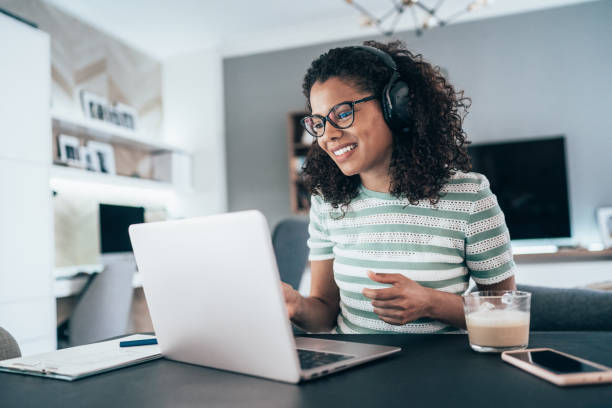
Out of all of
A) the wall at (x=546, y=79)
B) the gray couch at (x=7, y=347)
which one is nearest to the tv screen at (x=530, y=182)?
the wall at (x=546, y=79)

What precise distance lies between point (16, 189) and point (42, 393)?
203 centimetres

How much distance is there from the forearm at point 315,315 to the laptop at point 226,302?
10.6 inches

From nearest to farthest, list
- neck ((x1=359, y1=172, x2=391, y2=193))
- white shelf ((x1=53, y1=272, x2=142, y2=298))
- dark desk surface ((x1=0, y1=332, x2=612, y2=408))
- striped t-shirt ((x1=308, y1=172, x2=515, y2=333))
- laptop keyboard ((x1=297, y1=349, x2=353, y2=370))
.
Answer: dark desk surface ((x1=0, y1=332, x2=612, y2=408)) < laptop keyboard ((x1=297, y1=349, x2=353, y2=370)) < striped t-shirt ((x1=308, y1=172, x2=515, y2=333)) < neck ((x1=359, y1=172, x2=391, y2=193)) < white shelf ((x1=53, y1=272, x2=142, y2=298))

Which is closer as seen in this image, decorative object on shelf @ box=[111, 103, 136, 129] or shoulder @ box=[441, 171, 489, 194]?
shoulder @ box=[441, 171, 489, 194]

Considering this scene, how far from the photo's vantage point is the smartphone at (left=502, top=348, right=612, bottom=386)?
1.80 ft

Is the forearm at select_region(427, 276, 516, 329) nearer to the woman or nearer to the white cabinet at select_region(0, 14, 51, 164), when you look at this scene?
the woman

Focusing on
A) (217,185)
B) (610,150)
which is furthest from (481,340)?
(217,185)

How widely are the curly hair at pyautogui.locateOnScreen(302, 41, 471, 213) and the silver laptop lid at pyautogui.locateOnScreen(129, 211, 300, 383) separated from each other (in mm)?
597

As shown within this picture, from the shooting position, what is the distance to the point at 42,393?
0.63 m

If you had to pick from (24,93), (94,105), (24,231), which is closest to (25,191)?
(24,231)

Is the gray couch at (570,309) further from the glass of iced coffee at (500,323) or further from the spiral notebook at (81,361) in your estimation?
the spiral notebook at (81,361)

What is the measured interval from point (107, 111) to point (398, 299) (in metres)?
3.60

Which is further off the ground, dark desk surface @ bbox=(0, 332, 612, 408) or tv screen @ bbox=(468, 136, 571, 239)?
tv screen @ bbox=(468, 136, 571, 239)

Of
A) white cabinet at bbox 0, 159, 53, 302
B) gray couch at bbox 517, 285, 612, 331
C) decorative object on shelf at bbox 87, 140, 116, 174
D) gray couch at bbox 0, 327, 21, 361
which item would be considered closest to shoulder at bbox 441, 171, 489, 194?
gray couch at bbox 517, 285, 612, 331
